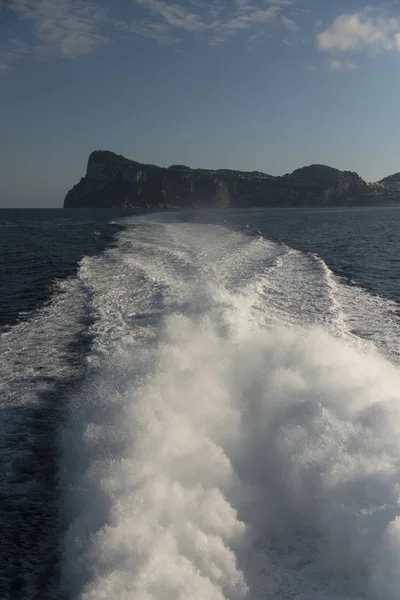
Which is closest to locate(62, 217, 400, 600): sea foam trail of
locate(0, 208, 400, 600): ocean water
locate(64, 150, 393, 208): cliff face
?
locate(0, 208, 400, 600): ocean water

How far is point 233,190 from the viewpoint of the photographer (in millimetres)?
173625

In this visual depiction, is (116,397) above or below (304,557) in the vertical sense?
above

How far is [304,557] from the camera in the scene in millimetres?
5926

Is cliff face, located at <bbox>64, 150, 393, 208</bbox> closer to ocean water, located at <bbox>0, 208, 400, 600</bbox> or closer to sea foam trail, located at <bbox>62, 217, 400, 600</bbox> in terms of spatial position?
ocean water, located at <bbox>0, 208, 400, 600</bbox>

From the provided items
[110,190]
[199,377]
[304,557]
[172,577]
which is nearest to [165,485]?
[172,577]

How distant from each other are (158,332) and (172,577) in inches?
340

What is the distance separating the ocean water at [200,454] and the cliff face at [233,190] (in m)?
154

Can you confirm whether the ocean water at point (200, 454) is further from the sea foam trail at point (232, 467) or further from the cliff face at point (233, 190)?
the cliff face at point (233, 190)

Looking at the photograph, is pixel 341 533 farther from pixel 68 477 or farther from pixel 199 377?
pixel 199 377

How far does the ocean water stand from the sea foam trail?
0.02m

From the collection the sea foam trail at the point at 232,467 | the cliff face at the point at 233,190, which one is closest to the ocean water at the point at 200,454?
the sea foam trail at the point at 232,467

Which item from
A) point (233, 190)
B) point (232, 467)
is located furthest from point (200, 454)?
point (233, 190)

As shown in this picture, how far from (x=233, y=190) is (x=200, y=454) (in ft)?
562

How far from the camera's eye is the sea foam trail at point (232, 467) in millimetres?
5504
